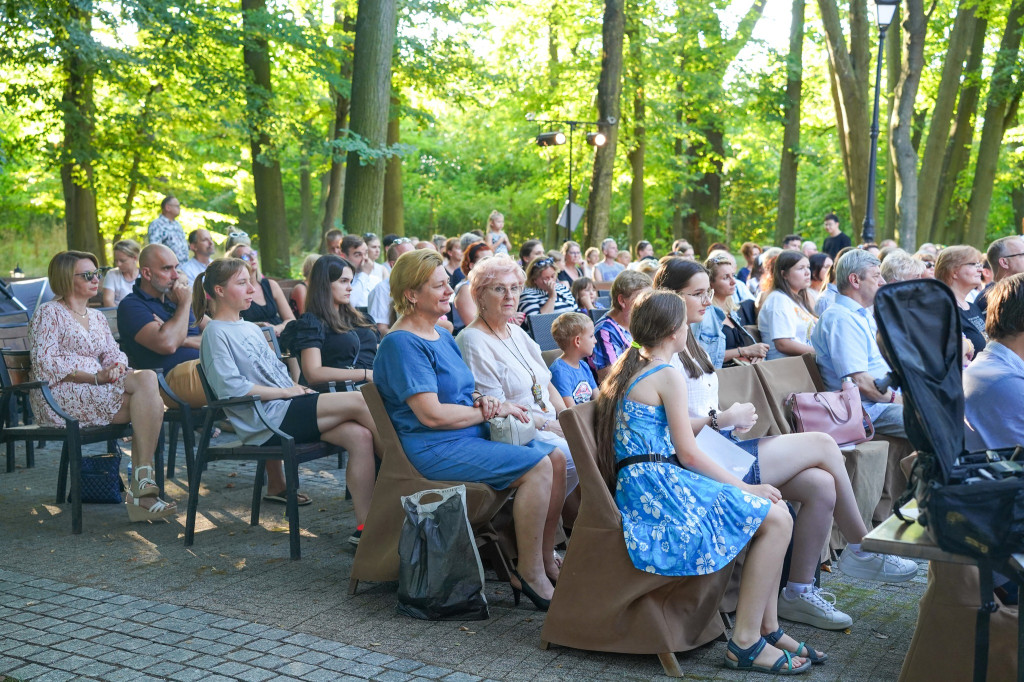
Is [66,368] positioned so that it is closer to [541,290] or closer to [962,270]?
[541,290]

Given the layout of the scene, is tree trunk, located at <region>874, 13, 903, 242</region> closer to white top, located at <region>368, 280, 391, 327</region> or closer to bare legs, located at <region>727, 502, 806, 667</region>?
white top, located at <region>368, 280, 391, 327</region>

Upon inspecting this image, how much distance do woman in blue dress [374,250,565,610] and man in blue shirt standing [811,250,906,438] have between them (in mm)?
2016

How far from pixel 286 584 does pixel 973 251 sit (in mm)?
4867

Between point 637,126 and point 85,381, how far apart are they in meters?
23.2

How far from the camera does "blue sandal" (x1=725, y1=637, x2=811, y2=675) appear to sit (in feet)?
12.9

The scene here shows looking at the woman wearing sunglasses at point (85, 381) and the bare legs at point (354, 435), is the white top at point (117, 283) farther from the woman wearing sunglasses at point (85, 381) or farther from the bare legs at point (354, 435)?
the bare legs at point (354, 435)

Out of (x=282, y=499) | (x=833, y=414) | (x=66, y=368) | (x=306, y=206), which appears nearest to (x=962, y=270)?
(x=833, y=414)

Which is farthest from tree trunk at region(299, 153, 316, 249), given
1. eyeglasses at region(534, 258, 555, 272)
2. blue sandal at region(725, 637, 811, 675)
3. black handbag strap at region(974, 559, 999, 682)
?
black handbag strap at region(974, 559, 999, 682)

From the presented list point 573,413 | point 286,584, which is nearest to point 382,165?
point 286,584

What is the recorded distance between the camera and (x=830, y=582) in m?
5.18

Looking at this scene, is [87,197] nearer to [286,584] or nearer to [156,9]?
[156,9]

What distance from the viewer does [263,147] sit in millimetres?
18031

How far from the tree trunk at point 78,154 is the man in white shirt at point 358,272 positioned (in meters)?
6.88

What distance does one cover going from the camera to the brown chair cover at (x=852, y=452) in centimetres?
561
